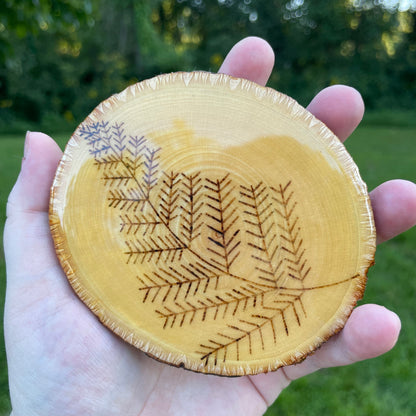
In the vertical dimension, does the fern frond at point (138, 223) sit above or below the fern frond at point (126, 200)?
below

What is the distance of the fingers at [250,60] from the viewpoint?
1539 mm

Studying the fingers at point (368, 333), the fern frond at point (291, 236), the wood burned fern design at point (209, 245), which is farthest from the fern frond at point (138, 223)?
the fingers at point (368, 333)

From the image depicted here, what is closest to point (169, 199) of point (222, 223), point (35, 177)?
point (222, 223)

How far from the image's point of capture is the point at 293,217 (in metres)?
1.21

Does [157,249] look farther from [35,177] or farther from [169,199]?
[35,177]

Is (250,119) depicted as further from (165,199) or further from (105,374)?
(105,374)

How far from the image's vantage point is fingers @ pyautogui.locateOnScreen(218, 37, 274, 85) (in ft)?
5.05

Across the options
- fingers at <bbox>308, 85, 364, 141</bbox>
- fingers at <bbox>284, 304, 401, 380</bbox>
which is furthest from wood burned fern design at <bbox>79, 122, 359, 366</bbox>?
fingers at <bbox>308, 85, 364, 141</bbox>

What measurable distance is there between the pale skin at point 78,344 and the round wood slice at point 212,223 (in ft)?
0.25

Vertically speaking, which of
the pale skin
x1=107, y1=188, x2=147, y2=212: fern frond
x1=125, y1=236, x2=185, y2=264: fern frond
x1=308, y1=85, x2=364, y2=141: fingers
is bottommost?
the pale skin

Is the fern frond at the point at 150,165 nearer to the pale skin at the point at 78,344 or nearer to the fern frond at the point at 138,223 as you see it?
the fern frond at the point at 138,223

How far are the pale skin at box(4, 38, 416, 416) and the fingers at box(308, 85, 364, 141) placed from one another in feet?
0.98

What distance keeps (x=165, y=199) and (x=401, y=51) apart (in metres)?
11.9

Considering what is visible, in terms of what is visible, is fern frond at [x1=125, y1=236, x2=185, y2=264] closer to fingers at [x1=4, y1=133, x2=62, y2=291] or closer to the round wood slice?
the round wood slice
